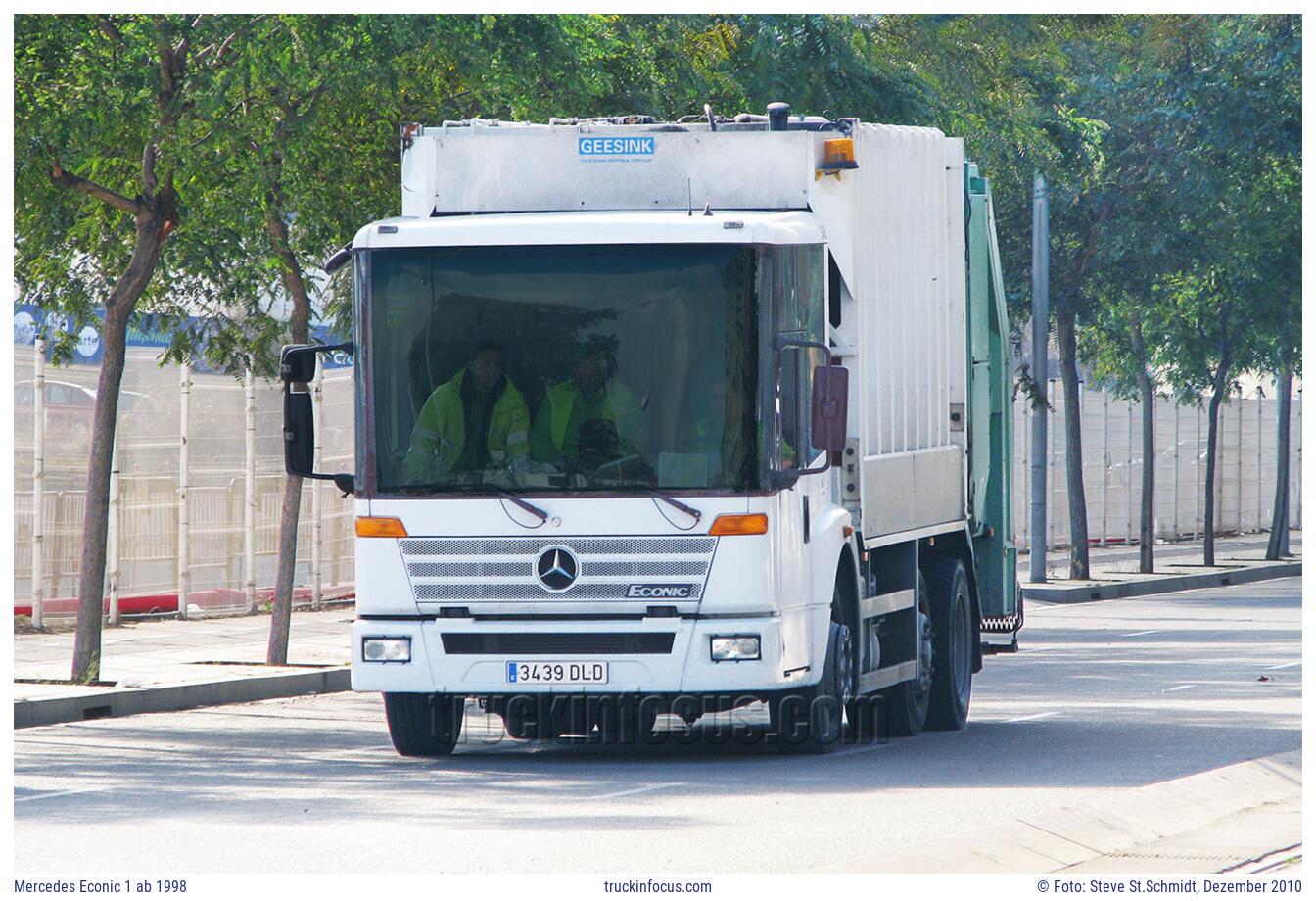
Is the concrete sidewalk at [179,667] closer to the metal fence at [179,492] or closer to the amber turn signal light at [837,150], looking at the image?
the metal fence at [179,492]

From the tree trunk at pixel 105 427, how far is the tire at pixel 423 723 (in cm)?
459

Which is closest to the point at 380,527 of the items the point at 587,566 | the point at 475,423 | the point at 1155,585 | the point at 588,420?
the point at 475,423

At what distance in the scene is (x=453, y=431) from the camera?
458 inches

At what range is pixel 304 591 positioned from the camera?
2611cm

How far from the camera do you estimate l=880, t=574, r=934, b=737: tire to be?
45.4ft

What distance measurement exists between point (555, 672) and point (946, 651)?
357cm

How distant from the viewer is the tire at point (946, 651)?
14.3m

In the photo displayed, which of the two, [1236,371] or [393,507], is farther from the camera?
[1236,371]

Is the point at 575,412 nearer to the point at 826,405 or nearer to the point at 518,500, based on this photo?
the point at 518,500

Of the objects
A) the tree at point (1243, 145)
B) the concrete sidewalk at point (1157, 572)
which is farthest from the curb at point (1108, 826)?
the tree at point (1243, 145)

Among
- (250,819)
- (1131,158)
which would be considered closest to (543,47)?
(250,819)

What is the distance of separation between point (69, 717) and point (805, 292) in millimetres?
Result: 6380

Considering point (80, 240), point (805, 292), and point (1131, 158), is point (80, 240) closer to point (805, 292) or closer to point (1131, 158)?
point (805, 292)

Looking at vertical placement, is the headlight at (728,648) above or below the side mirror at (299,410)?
below
